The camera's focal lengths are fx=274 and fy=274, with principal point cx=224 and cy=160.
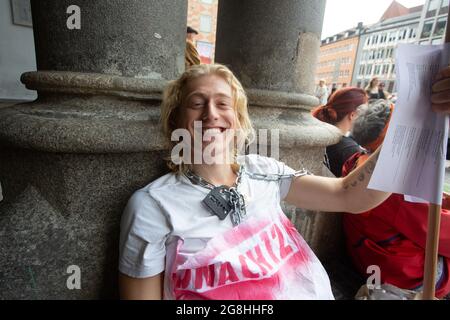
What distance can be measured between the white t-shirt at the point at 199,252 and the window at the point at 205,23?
23622 millimetres

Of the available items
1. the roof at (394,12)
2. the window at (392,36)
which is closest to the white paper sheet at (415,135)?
the roof at (394,12)

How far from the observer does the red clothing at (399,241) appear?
169 centimetres

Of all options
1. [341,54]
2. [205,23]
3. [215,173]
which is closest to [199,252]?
[215,173]

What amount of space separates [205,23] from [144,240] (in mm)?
23958

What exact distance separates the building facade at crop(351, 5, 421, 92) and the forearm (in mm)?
32710

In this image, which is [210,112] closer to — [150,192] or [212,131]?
[212,131]

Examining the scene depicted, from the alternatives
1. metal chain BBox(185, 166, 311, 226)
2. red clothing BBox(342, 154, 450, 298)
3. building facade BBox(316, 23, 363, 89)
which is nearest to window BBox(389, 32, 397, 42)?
building facade BBox(316, 23, 363, 89)

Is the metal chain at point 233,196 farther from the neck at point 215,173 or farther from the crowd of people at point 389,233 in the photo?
the crowd of people at point 389,233

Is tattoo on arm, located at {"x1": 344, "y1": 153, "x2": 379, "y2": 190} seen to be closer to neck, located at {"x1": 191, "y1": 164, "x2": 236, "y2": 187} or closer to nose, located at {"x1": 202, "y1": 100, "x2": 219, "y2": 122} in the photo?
neck, located at {"x1": 191, "y1": 164, "x2": 236, "y2": 187}

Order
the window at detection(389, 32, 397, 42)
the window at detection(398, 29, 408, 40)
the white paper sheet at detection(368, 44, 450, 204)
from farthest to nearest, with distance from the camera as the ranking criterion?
1. the window at detection(389, 32, 397, 42)
2. the window at detection(398, 29, 408, 40)
3. the white paper sheet at detection(368, 44, 450, 204)

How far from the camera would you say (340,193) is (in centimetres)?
143

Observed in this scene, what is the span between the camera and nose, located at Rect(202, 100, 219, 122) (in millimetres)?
1215

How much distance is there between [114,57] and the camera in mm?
1306
